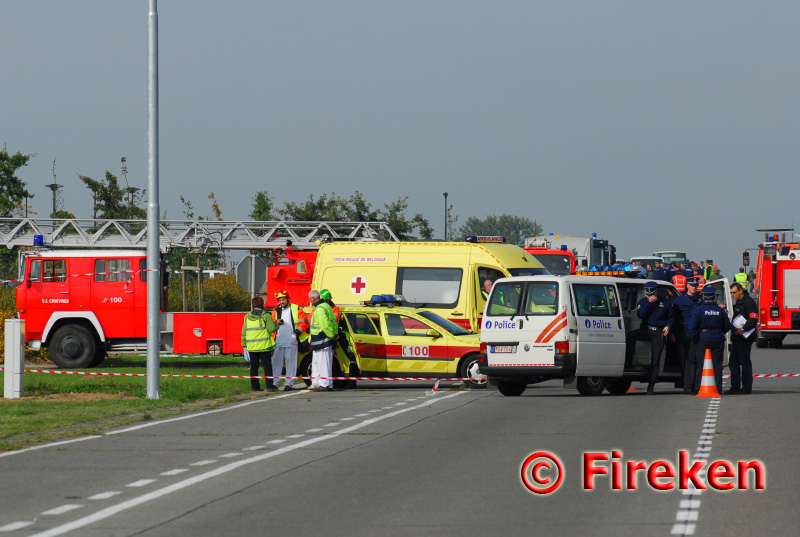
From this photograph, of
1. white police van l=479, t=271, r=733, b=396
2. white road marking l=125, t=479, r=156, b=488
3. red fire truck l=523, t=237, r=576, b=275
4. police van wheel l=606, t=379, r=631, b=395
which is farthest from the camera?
red fire truck l=523, t=237, r=576, b=275

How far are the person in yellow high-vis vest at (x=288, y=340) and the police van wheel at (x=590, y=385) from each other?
5139mm

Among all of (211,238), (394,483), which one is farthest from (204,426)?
(211,238)

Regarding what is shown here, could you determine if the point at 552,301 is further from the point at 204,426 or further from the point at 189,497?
the point at 189,497

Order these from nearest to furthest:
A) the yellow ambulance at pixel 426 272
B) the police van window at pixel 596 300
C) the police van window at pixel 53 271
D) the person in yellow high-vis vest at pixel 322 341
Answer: the police van window at pixel 596 300 < the person in yellow high-vis vest at pixel 322 341 < the yellow ambulance at pixel 426 272 < the police van window at pixel 53 271

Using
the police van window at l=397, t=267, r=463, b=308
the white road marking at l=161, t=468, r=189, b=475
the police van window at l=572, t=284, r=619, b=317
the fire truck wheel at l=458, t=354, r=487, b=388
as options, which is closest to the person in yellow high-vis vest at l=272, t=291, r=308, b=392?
the fire truck wheel at l=458, t=354, r=487, b=388

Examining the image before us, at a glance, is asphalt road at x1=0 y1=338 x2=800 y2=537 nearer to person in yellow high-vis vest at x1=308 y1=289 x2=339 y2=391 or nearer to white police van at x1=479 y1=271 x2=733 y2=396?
white police van at x1=479 y1=271 x2=733 y2=396

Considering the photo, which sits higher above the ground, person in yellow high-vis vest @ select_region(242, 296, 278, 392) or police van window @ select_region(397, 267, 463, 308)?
police van window @ select_region(397, 267, 463, 308)

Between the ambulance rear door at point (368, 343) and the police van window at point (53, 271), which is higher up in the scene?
the police van window at point (53, 271)

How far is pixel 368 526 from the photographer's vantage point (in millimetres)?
8180

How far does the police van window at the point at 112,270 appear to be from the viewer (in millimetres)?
28047

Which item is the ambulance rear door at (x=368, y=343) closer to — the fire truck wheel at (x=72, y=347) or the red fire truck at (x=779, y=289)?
the fire truck wheel at (x=72, y=347)

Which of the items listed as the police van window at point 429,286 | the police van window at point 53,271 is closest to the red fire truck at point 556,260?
the police van window at point 429,286

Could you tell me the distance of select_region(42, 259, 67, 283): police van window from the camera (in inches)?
1102

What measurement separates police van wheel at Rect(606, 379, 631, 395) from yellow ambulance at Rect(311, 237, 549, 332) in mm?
4618
